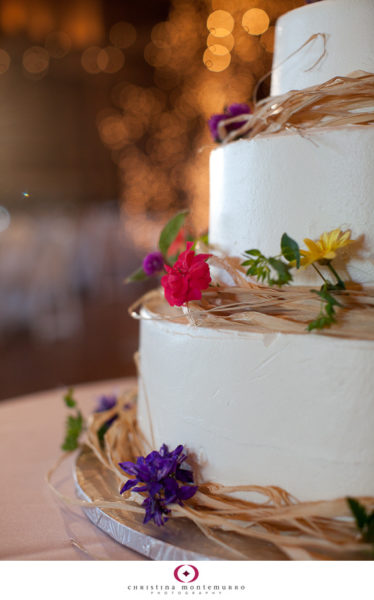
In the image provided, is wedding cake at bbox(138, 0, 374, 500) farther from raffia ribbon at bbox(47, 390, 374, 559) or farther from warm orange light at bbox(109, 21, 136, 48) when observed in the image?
warm orange light at bbox(109, 21, 136, 48)

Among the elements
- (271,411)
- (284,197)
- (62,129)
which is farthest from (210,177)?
(62,129)

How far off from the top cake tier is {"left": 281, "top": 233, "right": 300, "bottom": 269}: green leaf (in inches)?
12.0

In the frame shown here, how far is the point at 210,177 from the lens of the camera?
0.93 meters

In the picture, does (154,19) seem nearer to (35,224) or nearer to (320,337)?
(35,224)

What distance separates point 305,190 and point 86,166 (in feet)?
16.0

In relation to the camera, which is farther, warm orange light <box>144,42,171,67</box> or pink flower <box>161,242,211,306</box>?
warm orange light <box>144,42,171,67</box>

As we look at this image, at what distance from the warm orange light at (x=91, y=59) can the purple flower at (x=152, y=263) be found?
15.4 ft

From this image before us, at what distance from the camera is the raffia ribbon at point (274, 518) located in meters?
0.61

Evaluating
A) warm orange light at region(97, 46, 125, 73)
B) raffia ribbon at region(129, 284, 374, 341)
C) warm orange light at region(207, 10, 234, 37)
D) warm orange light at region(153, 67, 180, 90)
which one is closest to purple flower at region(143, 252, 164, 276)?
raffia ribbon at region(129, 284, 374, 341)

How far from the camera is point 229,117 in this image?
983 millimetres

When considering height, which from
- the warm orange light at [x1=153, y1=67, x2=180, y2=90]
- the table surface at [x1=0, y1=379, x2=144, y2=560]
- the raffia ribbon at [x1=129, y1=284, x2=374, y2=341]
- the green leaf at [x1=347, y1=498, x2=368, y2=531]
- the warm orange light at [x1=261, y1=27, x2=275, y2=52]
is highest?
the warm orange light at [x1=153, y1=67, x2=180, y2=90]

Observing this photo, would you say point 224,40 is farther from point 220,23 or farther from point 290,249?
point 290,249

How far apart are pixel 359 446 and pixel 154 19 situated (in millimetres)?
4630

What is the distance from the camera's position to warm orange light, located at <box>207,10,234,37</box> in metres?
1.54
